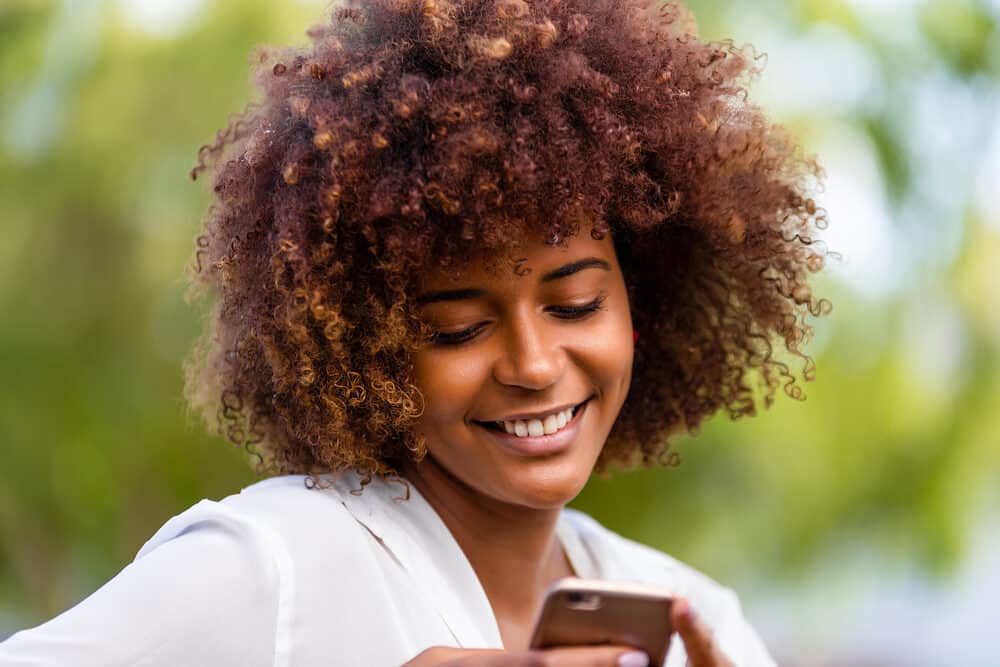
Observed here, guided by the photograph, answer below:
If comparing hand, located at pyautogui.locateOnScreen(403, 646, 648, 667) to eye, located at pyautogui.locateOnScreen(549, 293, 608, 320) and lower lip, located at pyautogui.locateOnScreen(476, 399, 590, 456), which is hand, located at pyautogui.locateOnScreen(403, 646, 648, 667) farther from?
eye, located at pyautogui.locateOnScreen(549, 293, 608, 320)

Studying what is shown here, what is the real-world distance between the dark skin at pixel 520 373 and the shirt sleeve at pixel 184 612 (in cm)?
41

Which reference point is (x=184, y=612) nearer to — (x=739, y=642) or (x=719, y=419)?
(x=739, y=642)

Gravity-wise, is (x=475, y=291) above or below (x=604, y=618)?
above

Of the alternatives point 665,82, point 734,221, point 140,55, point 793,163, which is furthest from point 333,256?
point 140,55

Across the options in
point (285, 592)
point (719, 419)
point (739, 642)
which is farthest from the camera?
point (719, 419)

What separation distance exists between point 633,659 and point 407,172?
915 mm

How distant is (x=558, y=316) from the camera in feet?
6.98

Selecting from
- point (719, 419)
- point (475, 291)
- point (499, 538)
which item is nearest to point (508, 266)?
point (475, 291)

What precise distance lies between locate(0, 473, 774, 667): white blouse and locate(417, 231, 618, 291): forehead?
404 mm

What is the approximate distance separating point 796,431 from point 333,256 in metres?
5.47

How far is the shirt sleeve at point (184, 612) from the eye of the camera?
170 centimetres

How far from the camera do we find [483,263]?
205 cm

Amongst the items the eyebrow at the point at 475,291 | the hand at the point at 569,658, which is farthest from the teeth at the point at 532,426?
the hand at the point at 569,658

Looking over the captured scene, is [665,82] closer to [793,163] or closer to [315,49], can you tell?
[793,163]
